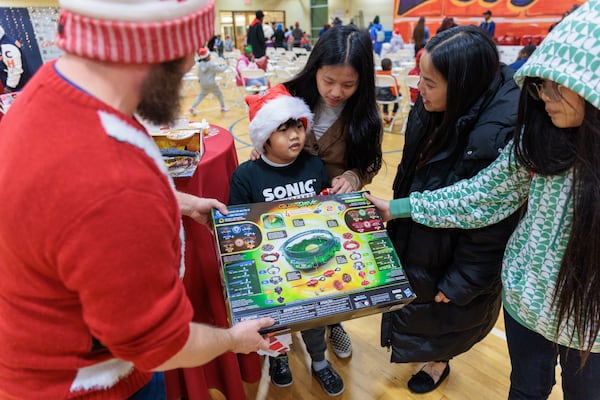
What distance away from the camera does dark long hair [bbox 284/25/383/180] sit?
5.08ft

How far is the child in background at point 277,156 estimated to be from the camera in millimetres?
1521

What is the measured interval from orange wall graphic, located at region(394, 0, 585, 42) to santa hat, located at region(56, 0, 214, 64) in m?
11.9

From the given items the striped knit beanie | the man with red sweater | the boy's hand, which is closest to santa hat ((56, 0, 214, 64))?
the man with red sweater

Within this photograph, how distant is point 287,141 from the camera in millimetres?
A: 1530

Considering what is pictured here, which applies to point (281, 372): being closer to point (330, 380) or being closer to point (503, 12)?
point (330, 380)

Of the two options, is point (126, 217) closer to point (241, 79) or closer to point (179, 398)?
point (179, 398)

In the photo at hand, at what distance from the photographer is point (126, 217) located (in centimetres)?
60

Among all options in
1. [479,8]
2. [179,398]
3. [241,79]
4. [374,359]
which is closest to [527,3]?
[479,8]

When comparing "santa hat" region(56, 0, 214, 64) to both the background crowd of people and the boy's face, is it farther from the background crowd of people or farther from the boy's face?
the boy's face

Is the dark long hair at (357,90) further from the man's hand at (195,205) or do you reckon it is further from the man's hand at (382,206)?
the man's hand at (195,205)

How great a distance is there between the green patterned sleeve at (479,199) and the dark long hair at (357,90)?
0.41 meters

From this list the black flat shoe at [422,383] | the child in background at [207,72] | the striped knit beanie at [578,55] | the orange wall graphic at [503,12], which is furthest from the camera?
the orange wall graphic at [503,12]

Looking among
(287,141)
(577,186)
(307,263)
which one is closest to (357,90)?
(287,141)

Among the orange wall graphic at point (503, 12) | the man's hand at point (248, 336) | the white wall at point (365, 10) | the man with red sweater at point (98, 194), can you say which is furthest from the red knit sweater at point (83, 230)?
the white wall at point (365, 10)
